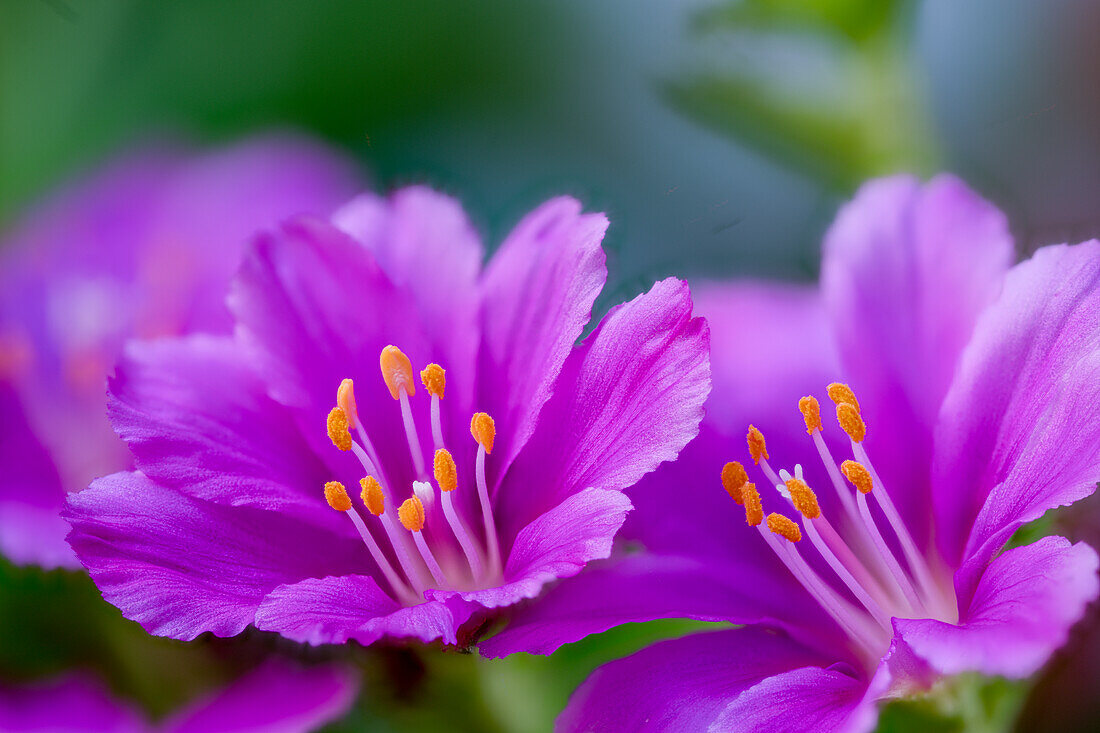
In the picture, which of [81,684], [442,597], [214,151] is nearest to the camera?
[442,597]

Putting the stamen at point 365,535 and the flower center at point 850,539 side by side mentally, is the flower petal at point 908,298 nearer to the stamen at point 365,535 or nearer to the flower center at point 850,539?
the flower center at point 850,539

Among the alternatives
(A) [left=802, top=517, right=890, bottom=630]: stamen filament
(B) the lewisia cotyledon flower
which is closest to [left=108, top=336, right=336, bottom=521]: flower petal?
(B) the lewisia cotyledon flower

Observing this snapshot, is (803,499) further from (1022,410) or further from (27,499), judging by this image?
(27,499)

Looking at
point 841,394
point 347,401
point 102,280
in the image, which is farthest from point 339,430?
point 102,280

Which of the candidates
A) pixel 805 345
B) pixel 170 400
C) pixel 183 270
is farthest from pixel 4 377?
pixel 805 345

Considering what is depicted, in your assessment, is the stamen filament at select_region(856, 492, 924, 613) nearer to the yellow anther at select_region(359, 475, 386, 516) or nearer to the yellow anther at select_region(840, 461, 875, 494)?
the yellow anther at select_region(840, 461, 875, 494)

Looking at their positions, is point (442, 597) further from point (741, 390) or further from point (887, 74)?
point (887, 74)
